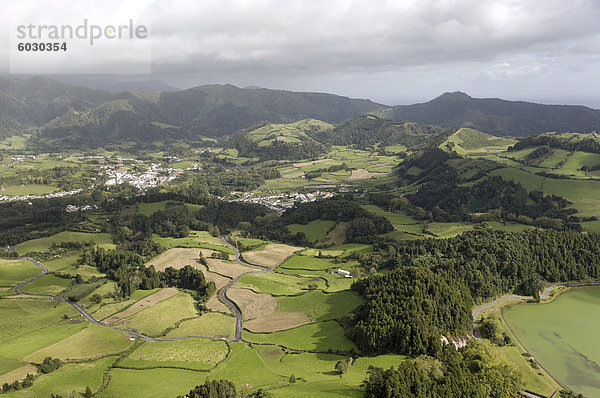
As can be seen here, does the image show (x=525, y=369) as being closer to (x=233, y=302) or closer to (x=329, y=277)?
(x=329, y=277)

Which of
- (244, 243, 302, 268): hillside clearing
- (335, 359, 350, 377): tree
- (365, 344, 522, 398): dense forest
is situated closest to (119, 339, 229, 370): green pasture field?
(335, 359, 350, 377): tree

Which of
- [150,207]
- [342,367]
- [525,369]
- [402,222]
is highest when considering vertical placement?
[402,222]

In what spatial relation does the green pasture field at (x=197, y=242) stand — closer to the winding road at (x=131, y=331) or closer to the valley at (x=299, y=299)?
the valley at (x=299, y=299)

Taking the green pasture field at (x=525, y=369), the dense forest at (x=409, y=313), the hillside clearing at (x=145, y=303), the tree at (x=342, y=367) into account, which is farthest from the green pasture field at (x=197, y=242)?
the green pasture field at (x=525, y=369)

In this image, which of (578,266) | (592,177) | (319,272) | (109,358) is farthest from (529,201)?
(109,358)

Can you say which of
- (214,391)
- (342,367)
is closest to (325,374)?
(342,367)

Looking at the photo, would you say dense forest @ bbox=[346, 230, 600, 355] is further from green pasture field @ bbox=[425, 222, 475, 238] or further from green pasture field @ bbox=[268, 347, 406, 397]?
green pasture field @ bbox=[425, 222, 475, 238]
